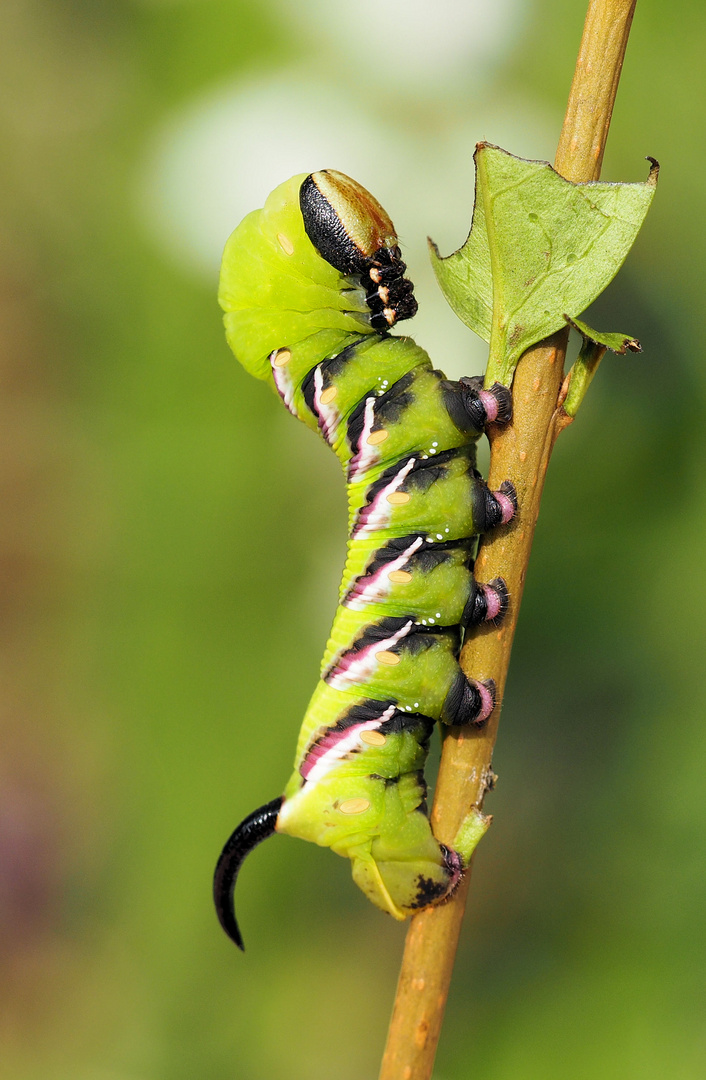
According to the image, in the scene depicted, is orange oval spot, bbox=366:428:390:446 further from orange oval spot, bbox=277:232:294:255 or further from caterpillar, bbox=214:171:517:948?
orange oval spot, bbox=277:232:294:255

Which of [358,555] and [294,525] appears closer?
[358,555]

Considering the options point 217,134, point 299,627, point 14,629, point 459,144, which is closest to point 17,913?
point 14,629

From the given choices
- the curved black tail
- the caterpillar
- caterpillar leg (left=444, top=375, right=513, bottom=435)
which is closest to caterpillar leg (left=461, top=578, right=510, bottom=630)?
the caterpillar

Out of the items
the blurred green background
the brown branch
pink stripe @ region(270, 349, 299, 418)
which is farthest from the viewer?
the blurred green background

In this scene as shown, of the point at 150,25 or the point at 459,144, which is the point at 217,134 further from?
the point at 459,144

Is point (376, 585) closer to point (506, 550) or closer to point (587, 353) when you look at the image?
point (506, 550)

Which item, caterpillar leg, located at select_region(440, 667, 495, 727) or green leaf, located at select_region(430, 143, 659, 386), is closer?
green leaf, located at select_region(430, 143, 659, 386)

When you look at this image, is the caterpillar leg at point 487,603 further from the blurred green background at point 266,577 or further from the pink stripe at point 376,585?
the blurred green background at point 266,577
